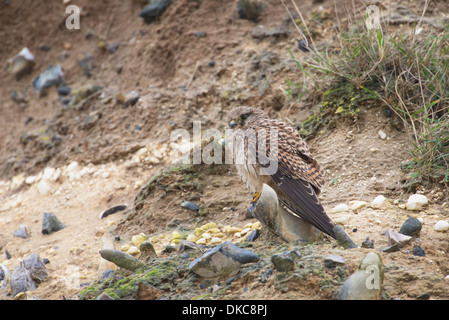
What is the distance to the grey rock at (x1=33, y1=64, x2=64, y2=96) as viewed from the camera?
7.41m

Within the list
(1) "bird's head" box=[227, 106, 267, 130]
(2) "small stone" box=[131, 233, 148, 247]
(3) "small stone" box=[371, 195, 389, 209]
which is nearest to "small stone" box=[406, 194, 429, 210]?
(3) "small stone" box=[371, 195, 389, 209]

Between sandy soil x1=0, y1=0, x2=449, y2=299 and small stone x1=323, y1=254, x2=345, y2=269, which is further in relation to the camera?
sandy soil x1=0, y1=0, x2=449, y2=299

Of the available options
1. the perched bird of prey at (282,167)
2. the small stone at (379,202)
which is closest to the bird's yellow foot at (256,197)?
the perched bird of prey at (282,167)

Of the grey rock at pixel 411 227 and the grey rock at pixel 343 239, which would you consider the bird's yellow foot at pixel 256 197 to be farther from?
the grey rock at pixel 411 227

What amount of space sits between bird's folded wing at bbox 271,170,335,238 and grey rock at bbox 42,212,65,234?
2496 millimetres

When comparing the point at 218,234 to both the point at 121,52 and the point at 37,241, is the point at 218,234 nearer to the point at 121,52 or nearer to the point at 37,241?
the point at 37,241

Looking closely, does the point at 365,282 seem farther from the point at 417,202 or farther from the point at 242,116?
the point at 242,116

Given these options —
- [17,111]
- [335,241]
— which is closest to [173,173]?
[335,241]

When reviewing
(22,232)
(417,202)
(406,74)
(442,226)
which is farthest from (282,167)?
(22,232)

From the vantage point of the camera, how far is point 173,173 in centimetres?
476

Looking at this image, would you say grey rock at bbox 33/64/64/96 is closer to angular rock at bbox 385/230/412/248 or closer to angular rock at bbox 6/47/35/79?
angular rock at bbox 6/47/35/79

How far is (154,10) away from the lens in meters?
7.05

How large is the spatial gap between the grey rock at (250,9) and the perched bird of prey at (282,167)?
2962 millimetres
